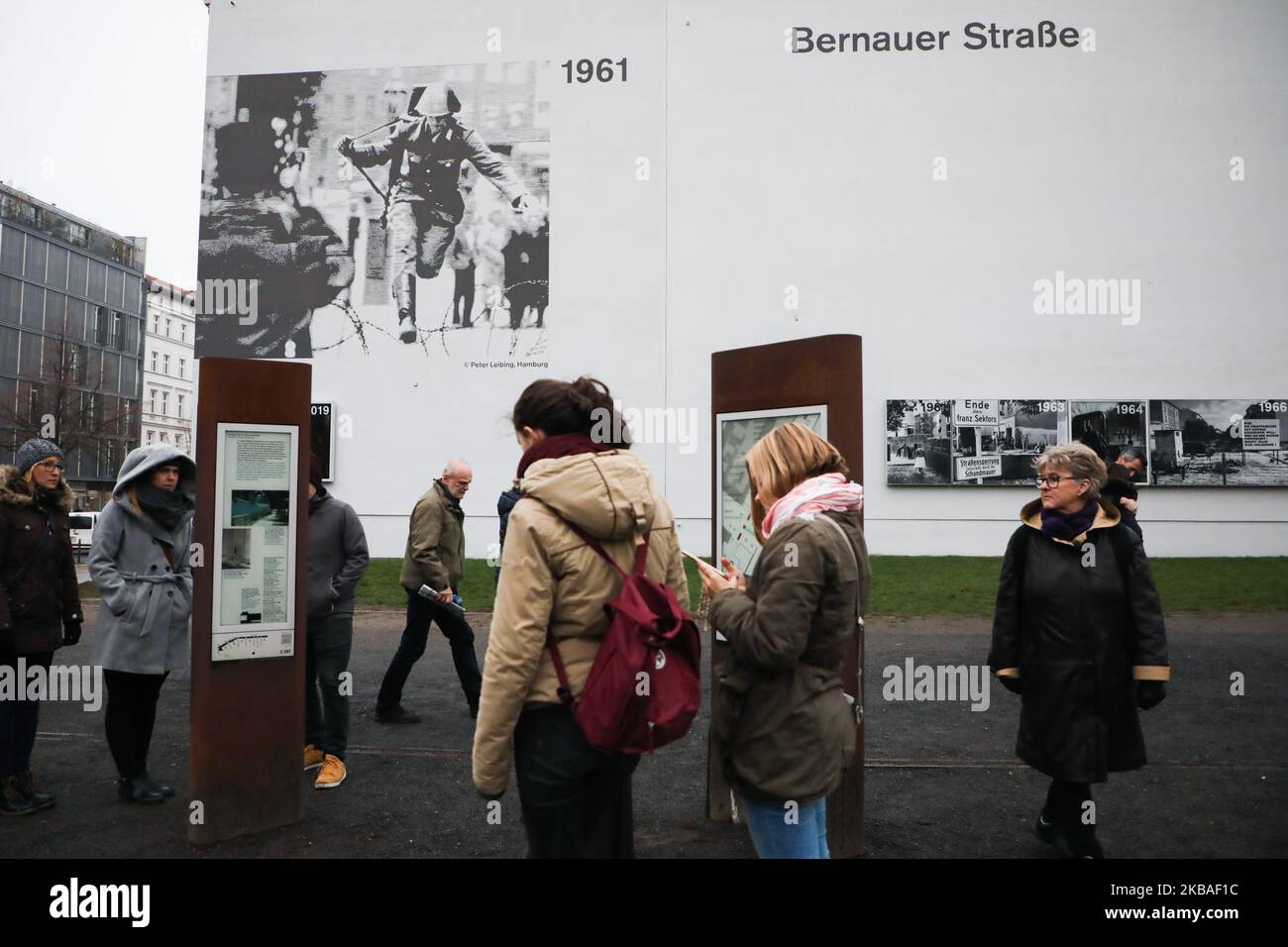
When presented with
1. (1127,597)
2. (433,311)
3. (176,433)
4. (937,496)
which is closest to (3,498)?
(1127,597)

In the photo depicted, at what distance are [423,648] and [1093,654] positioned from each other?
4.74 metres

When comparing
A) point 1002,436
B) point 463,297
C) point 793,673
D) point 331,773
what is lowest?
point 331,773

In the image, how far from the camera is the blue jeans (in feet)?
9.53

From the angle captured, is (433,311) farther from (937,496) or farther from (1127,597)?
(1127,597)

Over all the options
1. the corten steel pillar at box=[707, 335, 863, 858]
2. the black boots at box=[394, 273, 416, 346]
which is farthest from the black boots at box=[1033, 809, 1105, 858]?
the black boots at box=[394, 273, 416, 346]

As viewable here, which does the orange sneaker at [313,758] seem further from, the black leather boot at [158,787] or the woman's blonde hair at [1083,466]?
the woman's blonde hair at [1083,466]

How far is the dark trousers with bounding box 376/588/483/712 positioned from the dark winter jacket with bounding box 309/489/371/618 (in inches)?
49.0

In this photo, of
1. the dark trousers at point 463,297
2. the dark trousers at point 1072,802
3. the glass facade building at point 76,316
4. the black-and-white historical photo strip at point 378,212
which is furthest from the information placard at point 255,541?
the glass facade building at point 76,316

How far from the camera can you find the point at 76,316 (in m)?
70.5

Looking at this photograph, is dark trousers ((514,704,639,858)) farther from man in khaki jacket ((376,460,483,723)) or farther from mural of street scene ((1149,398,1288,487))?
mural of street scene ((1149,398,1288,487))

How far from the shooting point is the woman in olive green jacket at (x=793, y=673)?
111 inches

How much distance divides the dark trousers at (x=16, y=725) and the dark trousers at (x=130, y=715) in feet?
1.36

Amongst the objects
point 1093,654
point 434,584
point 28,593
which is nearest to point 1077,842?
point 1093,654

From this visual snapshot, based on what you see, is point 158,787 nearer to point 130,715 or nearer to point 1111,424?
point 130,715
